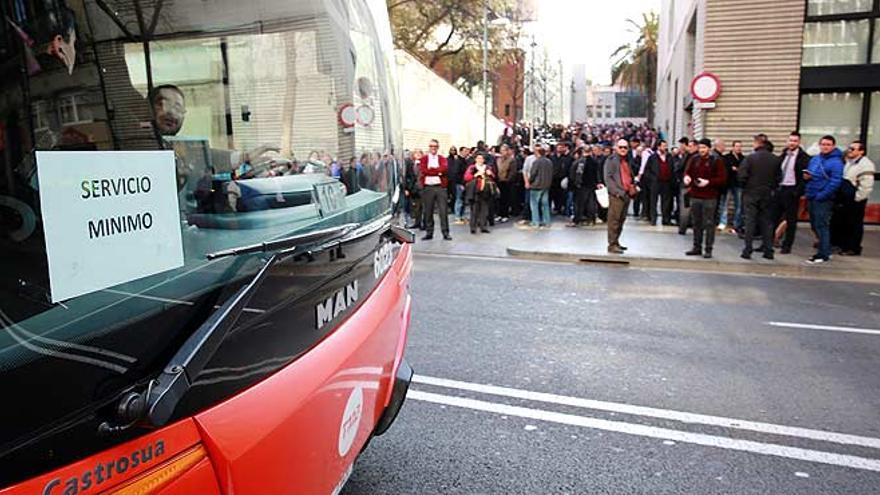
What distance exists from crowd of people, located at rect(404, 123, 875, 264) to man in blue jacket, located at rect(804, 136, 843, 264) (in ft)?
0.05

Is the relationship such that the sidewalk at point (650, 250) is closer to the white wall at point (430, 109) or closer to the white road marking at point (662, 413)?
the white road marking at point (662, 413)

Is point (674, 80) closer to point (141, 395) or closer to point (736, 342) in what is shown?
point (736, 342)

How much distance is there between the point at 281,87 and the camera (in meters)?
1.93

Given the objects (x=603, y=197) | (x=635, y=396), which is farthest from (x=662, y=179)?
(x=635, y=396)

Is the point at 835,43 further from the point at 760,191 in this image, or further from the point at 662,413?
the point at 662,413

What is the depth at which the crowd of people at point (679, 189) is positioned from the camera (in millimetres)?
9555

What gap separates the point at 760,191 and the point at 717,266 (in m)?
1.34

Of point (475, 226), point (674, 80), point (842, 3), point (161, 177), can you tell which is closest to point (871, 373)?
point (161, 177)

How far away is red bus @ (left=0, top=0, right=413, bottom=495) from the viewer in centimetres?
111

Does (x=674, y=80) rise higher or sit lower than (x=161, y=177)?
higher

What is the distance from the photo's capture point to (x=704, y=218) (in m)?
9.78

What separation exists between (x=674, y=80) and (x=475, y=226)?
1500 cm

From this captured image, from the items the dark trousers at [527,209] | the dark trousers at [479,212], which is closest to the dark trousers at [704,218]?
the dark trousers at [479,212]

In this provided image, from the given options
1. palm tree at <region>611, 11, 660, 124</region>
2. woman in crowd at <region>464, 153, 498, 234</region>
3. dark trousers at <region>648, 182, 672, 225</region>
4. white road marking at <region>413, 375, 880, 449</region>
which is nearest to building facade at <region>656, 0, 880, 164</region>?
dark trousers at <region>648, 182, 672, 225</region>
